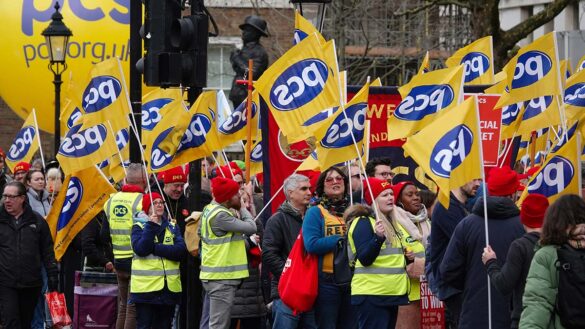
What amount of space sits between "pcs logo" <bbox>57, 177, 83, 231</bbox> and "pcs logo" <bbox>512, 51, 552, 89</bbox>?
483cm

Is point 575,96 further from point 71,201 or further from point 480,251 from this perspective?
point 71,201

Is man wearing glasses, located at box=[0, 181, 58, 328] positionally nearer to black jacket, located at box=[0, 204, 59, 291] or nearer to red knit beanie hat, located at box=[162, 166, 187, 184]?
black jacket, located at box=[0, 204, 59, 291]

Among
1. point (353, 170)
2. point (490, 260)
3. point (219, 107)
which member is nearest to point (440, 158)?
point (490, 260)

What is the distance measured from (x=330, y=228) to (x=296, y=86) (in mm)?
1639

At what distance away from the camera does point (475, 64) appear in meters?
18.2

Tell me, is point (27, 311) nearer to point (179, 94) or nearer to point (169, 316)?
point (169, 316)

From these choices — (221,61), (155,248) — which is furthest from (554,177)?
(221,61)

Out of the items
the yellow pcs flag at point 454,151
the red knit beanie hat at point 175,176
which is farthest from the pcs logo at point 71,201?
the yellow pcs flag at point 454,151

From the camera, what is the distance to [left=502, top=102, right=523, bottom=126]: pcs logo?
16156mm

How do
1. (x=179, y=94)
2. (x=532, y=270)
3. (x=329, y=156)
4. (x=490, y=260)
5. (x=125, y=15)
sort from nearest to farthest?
(x=532, y=270), (x=490, y=260), (x=329, y=156), (x=179, y=94), (x=125, y=15)

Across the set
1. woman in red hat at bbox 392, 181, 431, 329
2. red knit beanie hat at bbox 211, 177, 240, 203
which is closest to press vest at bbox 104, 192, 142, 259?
red knit beanie hat at bbox 211, 177, 240, 203

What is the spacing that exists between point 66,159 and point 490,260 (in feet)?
21.5

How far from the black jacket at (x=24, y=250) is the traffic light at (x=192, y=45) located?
3192 mm

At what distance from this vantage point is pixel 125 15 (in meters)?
25.9
